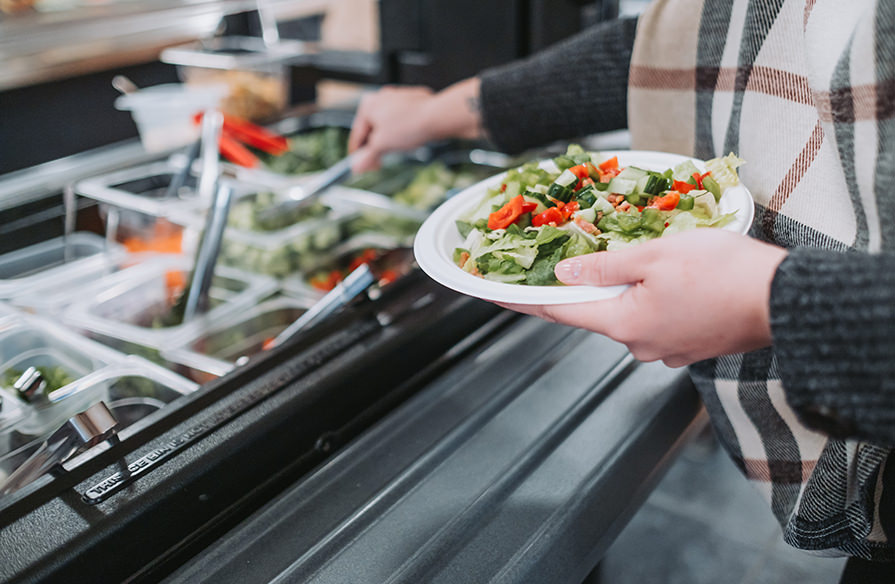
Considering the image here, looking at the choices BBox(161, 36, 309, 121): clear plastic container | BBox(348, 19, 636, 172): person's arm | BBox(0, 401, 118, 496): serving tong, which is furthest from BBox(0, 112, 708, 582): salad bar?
BBox(161, 36, 309, 121): clear plastic container

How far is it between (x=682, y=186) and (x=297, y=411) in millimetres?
544

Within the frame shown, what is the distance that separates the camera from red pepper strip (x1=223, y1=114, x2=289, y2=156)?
1.68 m

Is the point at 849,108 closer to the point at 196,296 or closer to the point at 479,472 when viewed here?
the point at 479,472

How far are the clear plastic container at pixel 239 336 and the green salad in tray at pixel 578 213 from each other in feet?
1.26

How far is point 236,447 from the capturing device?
86cm

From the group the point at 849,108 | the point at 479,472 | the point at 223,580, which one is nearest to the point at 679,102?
the point at 849,108

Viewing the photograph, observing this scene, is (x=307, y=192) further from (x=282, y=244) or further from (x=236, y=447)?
(x=236, y=447)

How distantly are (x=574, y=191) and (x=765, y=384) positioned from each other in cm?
34

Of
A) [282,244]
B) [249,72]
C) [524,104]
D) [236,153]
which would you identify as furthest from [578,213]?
[249,72]

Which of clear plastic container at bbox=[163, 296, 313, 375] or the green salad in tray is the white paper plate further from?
clear plastic container at bbox=[163, 296, 313, 375]

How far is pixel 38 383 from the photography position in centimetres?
94

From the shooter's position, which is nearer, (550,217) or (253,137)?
(550,217)

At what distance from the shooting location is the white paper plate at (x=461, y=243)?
744 mm

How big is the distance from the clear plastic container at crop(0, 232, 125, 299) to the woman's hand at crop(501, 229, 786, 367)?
36.2 inches
